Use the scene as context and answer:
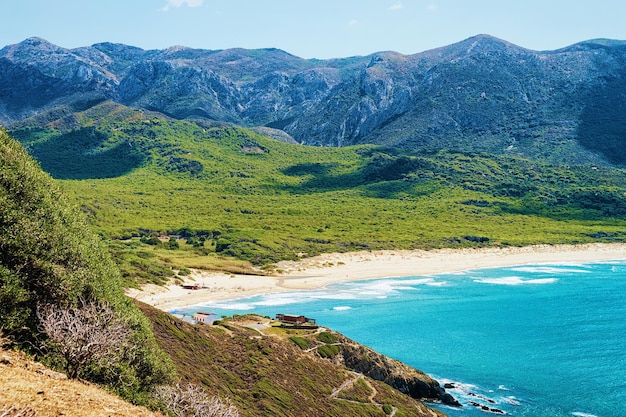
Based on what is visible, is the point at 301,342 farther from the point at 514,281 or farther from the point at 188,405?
the point at 514,281

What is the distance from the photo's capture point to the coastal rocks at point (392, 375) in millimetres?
60844

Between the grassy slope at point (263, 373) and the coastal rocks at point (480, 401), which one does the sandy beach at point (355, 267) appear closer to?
the grassy slope at point (263, 373)

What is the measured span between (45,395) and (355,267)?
135153mm

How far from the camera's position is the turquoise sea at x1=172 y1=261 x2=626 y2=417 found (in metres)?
63.8

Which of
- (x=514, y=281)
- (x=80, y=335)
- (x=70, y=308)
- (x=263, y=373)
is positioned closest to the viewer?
(x=80, y=335)

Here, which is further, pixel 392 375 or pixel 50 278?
pixel 392 375

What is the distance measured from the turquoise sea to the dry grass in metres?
43.8

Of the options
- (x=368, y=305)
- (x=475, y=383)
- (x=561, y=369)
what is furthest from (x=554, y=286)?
(x=475, y=383)

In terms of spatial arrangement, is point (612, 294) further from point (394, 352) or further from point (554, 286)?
point (394, 352)

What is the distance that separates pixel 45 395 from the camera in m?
19.6

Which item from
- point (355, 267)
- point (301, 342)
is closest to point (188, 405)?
point (301, 342)

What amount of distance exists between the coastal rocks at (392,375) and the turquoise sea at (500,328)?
2.77 meters

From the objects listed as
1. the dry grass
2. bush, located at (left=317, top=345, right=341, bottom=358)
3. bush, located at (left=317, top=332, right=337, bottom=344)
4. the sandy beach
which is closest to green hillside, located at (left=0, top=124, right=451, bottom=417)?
the dry grass

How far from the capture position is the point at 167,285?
114188 millimetres
